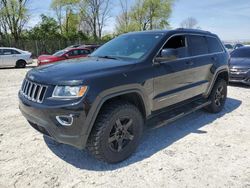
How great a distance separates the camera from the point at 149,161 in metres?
3.51

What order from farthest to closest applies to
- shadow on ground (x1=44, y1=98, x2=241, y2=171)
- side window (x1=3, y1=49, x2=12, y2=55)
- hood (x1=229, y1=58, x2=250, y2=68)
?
side window (x1=3, y1=49, x2=12, y2=55) < hood (x1=229, y1=58, x2=250, y2=68) < shadow on ground (x1=44, y1=98, x2=241, y2=171)

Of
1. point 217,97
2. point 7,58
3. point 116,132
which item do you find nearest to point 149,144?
point 116,132

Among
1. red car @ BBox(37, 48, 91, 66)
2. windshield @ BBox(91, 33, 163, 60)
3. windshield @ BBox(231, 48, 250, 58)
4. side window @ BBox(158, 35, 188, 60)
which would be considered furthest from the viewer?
red car @ BBox(37, 48, 91, 66)

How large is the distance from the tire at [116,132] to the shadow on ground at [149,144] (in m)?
0.17

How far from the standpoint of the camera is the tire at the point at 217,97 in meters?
5.45

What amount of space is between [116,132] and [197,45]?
266 centimetres

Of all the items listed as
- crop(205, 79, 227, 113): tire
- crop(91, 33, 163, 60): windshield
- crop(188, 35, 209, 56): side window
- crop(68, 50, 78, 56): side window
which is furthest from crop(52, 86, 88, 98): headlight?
crop(68, 50, 78, 56): side window

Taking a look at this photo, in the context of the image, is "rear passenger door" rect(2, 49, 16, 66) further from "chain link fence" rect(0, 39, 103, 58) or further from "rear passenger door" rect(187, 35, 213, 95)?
"rear passenger door" rect(187, 35, 213, 95)

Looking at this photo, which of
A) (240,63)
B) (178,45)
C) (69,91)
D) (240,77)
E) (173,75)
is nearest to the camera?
(69,91)

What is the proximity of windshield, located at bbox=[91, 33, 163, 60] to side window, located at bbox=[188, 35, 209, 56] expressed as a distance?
0.89m

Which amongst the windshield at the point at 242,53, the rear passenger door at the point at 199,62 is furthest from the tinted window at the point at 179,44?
the windshield at the point at 242,53

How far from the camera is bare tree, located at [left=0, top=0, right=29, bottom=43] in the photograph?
2877 centimetres

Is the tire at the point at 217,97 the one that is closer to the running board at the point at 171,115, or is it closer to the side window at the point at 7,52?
the running board at the point at 171,115

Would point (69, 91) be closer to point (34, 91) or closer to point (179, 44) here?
point (34, 91)
